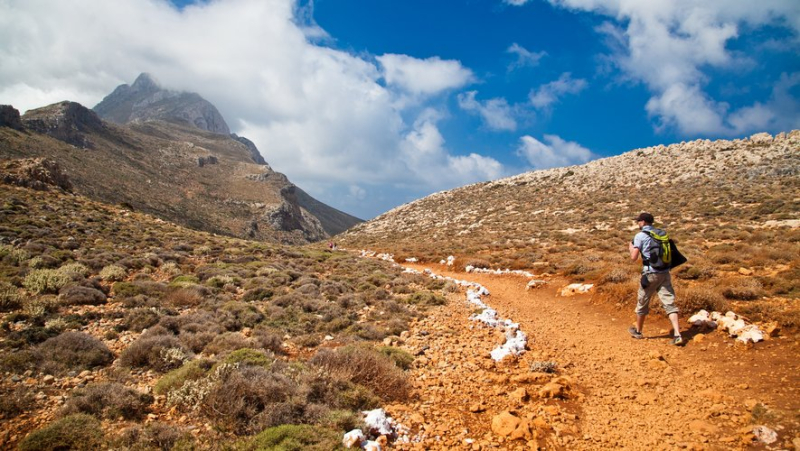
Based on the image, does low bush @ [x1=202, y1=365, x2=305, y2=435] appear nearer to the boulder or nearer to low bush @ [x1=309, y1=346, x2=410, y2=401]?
low bush @ [x1=309, y1=346, x2=410, y2=401]

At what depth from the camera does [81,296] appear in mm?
9797

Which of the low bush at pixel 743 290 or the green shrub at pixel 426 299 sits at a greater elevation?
the low bush at pixel 743 290

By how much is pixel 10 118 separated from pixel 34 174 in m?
45.4

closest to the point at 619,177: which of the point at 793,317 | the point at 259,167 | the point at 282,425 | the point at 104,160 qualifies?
the point at 793,317

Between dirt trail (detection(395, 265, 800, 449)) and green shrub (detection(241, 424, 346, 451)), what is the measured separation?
1.34 metres

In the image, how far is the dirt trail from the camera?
4660mm

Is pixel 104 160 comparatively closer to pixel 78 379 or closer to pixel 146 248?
pixel 146 248

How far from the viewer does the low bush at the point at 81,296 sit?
962 centimetres

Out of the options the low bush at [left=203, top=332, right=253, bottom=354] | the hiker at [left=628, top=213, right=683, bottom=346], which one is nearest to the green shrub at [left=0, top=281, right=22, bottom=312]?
the low bush at [left=203, top=332, right=253, bottom=354]

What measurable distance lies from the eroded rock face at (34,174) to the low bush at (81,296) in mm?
23947

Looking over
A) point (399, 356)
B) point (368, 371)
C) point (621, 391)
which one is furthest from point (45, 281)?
point (621, 391)

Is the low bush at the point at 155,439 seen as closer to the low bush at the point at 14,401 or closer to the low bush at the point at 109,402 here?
the low bush at the point at 109,402

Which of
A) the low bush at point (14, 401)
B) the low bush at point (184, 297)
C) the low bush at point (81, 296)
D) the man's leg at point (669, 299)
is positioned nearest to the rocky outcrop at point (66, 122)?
the low bush at point (81, 296)

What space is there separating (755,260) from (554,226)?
68.4 ft
